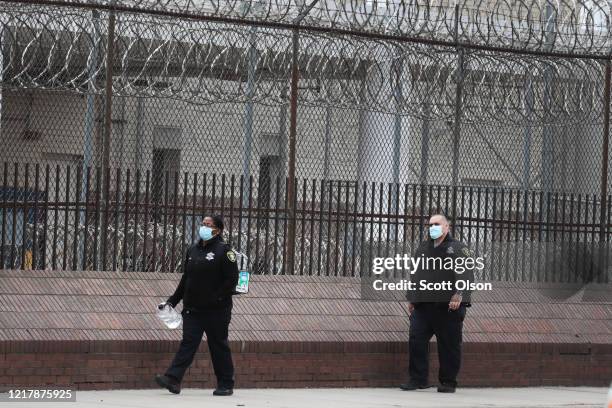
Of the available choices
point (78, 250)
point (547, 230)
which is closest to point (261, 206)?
point (78, 250)

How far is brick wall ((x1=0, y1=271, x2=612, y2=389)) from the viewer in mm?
10727

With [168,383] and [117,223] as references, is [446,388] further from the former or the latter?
[117,223]

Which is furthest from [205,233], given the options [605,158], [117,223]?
[605,158]

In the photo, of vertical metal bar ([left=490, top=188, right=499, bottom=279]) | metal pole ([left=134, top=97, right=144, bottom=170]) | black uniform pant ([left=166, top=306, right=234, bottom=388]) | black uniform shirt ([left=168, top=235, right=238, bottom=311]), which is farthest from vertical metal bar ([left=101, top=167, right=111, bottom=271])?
metal pole ([left=134, top=97, right=144, bottom=170])

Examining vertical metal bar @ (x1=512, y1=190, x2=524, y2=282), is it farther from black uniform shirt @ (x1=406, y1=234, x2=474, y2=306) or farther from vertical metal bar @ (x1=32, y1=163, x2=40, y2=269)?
vertical metal bar @ (x1=32, y1=163, x2=40, y2=269)

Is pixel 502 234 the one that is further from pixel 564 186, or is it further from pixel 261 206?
pixel 564 186

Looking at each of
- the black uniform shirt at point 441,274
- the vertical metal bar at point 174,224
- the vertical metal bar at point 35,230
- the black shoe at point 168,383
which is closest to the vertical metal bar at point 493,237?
the black uniform shirt at point 441,274

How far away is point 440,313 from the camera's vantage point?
11.9 metres

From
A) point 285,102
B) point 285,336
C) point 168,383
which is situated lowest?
point 168,383

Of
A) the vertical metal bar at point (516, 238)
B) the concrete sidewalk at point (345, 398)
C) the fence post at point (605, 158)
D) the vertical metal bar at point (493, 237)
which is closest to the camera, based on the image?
the concrete sidewalk at point (345, 398)

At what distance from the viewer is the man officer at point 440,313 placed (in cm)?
1188

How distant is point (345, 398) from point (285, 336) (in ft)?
2.87

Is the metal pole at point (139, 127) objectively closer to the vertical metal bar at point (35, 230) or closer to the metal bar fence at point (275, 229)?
the metal bar fence at point (275, 229)

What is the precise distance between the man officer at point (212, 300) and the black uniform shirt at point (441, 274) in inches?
74.0
